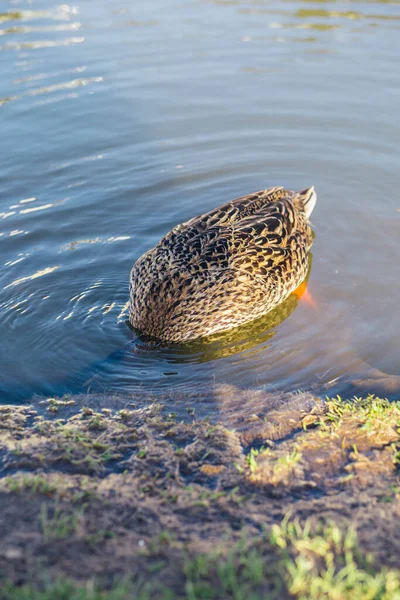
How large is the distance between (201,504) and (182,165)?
670 centimetres

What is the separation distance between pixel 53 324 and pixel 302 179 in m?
4.52

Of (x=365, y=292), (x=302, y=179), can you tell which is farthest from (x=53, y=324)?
(x=302, y=179)

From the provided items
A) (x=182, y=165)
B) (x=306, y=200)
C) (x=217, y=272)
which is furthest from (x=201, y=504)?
(x=182, y=165)

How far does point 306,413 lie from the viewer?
5047 millimetres

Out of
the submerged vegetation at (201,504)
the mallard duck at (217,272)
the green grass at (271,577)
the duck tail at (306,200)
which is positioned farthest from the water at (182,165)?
the green grass at (271,577)

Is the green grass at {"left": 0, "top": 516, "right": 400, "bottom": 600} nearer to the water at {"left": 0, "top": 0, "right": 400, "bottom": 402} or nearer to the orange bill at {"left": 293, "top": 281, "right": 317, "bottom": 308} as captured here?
the water at {"left": 0, "top": 0, "right": 400, "bottom": 402}

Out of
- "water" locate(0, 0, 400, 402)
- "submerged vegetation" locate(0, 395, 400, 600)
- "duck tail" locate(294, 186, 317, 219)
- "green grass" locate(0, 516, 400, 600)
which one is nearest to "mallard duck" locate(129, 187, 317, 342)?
"water" locate(0, 0, 400, 402)

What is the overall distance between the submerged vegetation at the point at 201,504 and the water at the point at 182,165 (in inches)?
37.2

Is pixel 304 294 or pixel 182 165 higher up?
pixel 182 165

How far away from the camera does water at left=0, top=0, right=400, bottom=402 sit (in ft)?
20.5

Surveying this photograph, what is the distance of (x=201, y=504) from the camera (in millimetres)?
3846

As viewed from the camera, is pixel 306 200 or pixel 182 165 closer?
pixel 306 200

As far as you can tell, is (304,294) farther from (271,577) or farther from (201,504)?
(271,577)

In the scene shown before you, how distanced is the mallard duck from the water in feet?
0.85
